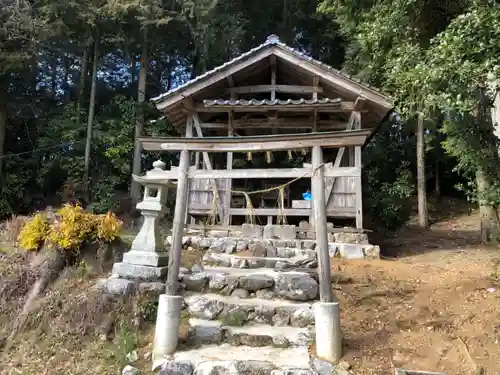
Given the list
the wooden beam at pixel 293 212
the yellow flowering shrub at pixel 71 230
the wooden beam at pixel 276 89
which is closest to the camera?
the yellow flowering shrub at pixel 71 230

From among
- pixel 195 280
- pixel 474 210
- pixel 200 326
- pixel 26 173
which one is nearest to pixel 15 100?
pixel 26 173

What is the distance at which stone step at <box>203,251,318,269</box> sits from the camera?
7.49 meters

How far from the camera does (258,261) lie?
24.8 feet

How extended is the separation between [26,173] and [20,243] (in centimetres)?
1089

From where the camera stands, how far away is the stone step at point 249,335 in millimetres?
5133

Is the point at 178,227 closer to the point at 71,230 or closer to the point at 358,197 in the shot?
the point at 71,230

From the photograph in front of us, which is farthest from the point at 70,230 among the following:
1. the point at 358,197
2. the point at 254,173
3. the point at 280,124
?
the point at 358,197

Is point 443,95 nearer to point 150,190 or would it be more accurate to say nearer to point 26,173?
point 150,190

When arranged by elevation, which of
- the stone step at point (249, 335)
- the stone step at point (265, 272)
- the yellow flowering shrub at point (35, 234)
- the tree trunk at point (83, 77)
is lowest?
the stone step at point (249, 335)

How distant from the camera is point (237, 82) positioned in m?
11.4

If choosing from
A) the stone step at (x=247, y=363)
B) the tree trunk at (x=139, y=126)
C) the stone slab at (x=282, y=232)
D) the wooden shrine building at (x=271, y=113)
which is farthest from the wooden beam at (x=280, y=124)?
the stone step at (x=247, y=363)

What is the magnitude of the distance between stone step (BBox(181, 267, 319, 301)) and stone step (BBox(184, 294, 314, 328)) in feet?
0.91

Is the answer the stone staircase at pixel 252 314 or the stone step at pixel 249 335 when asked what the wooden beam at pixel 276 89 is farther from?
the stone step at pixel 249 335

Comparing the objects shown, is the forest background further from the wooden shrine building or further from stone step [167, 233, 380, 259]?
stone step [167, 233, 380, 259]
